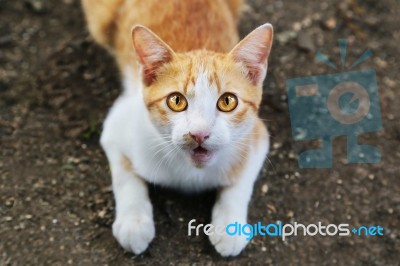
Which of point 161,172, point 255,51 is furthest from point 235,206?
point 255,51

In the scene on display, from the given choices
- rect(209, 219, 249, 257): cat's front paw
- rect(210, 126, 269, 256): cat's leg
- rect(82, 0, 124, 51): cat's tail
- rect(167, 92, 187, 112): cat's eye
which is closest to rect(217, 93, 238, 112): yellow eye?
rect(167, 92, 187, 112): cat's eye

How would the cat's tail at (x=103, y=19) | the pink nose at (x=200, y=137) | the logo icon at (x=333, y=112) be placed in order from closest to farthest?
the pink nose at (x=200, y=137) → the logo icon at (x=333, y=112) → the cat's tail at (x=103, y=19)

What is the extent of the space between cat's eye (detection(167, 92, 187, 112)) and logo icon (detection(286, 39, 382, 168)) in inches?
36.7

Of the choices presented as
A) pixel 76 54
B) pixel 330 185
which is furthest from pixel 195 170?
pixel 76 54

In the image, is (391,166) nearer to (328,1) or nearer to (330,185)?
(330,185)

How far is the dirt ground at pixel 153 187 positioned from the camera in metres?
2.36

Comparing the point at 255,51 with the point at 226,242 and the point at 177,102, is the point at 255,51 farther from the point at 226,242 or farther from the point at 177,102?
the point at 226,242

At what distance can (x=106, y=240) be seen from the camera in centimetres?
236

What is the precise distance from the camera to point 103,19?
3096 millimetres

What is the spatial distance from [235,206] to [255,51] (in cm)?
65

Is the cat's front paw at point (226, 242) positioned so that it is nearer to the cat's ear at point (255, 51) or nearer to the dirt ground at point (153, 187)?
the dirt ground at point (153, 187)

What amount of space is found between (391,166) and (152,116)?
4.17 feet

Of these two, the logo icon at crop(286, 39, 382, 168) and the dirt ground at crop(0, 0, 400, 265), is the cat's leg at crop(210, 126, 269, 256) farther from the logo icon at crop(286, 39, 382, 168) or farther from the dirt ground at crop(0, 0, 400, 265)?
the logo icon at crop(286, 39, 382, 168)

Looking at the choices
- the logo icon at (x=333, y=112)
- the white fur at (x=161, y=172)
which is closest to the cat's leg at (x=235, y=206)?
the white fur at (x=161, y=172)
